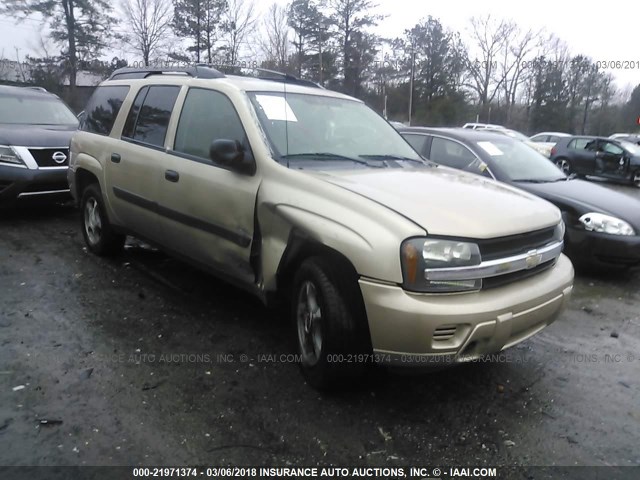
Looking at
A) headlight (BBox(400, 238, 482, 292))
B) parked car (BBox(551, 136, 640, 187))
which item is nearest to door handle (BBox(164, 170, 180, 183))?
headlight (BBox(400, 238, 482, 292))

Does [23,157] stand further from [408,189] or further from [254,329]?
[408,189]

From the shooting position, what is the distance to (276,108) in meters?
3.62

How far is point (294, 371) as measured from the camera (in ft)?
10.6

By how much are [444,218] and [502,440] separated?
1177mm

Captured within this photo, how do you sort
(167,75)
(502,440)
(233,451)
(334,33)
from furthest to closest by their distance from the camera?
(334,33) → (167,75) → (502,440) → (233,451)

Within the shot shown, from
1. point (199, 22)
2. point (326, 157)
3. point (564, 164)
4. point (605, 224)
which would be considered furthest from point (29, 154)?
point (199, 22)

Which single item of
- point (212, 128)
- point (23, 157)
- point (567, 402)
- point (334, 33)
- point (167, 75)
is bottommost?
point (567, 402)

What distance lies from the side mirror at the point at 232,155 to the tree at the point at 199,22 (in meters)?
33.3

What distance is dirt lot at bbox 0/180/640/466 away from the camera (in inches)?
98.3

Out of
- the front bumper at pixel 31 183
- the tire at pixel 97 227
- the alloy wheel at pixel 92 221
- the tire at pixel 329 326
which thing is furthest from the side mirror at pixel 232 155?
the front bumper at pixel 31 183

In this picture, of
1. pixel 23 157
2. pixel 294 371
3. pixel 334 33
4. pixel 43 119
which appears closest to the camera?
pixel 294 371


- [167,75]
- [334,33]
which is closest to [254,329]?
[167,75]

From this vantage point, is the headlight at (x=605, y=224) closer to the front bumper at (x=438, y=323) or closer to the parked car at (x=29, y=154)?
the front bumper at (x=438, y=323)

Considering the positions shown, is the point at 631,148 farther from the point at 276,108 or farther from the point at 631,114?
the point at 631,114
